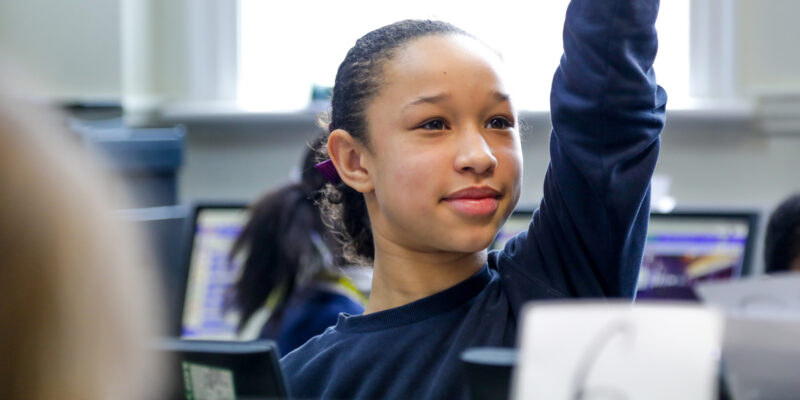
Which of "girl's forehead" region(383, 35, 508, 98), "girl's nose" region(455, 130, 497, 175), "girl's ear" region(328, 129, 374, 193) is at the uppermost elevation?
"girl's forehead" region(383, 35, 508, 98)

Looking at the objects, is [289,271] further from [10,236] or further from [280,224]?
[10,236]

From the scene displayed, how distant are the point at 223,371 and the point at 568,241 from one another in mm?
368

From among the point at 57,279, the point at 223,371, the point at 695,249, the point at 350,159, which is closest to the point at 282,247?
the point at 695,249

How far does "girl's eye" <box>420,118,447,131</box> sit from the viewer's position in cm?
90

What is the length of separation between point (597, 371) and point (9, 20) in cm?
248

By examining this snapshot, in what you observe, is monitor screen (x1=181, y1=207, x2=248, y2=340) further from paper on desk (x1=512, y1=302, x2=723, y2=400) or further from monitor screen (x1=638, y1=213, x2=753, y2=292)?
paper on desk (x1=512, y1=302, x2=723, y2=400)

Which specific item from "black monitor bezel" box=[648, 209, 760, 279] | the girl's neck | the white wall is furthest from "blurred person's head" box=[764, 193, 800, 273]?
the white wall

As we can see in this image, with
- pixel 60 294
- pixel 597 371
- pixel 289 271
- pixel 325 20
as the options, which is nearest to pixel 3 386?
pixel 60 294

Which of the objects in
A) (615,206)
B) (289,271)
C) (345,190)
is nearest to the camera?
(615,206)

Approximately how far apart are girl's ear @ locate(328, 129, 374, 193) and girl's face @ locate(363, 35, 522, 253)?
0.12 feet

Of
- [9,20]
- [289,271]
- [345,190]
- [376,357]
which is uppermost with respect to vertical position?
[9,20]

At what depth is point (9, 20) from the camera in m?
2.61

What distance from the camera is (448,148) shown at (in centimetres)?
88

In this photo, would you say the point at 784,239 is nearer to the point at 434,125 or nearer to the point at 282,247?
the point at 434,125
